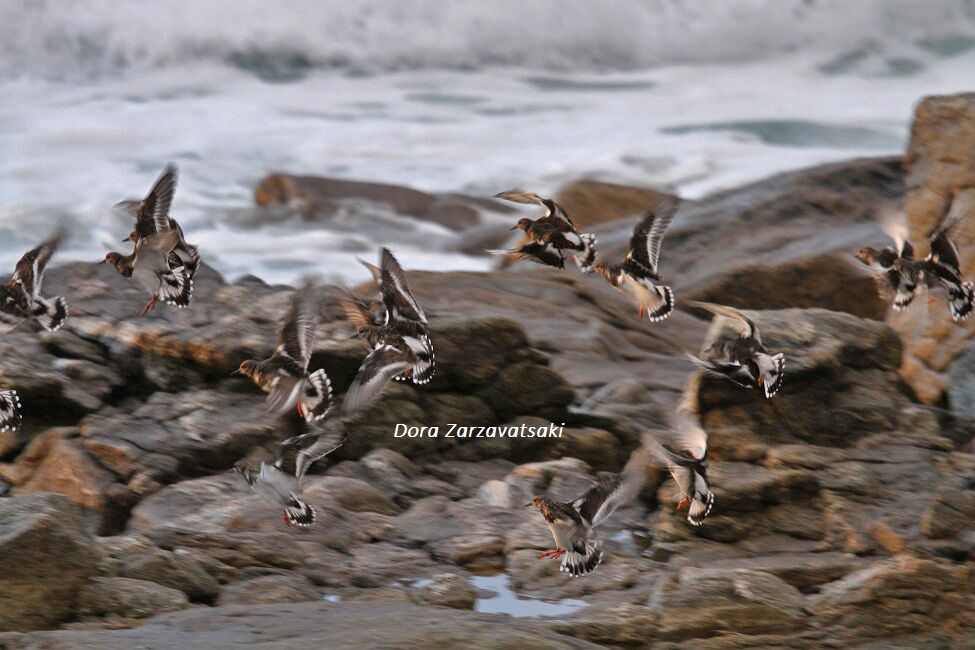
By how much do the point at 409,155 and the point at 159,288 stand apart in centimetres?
1845

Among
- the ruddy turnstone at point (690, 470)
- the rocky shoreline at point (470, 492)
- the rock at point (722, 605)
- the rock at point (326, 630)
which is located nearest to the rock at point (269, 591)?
the rocky shoreline at point (470, 492)

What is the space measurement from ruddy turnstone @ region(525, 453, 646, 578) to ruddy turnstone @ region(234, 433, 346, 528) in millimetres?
1198

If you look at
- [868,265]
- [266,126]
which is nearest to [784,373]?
[868,265]

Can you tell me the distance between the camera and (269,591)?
19.0 ft

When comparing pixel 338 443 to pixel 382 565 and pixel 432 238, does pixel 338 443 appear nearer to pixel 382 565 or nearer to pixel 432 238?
pixel 382 565

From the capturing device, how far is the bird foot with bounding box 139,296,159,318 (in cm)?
759

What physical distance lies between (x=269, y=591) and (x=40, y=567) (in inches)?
40.9

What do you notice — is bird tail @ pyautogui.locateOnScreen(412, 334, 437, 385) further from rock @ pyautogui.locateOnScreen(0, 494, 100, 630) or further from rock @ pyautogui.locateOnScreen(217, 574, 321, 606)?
rock @ pyautogui.locateOnScreen(0, 494, 100, 630)

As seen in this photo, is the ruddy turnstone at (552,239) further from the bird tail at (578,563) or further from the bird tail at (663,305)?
the bird tail at (578,563)

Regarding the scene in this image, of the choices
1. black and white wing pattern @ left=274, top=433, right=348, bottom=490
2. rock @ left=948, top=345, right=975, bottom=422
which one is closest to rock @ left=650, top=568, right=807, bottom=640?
black and white wing pattern @ left=274, top=433, right=348, bottom=490

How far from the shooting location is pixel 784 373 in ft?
23.8

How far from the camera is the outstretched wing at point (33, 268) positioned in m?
7.11

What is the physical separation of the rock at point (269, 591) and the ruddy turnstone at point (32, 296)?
7.14ft

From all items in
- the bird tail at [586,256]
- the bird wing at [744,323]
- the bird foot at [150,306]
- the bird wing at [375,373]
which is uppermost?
the bird tail at [586,256]
